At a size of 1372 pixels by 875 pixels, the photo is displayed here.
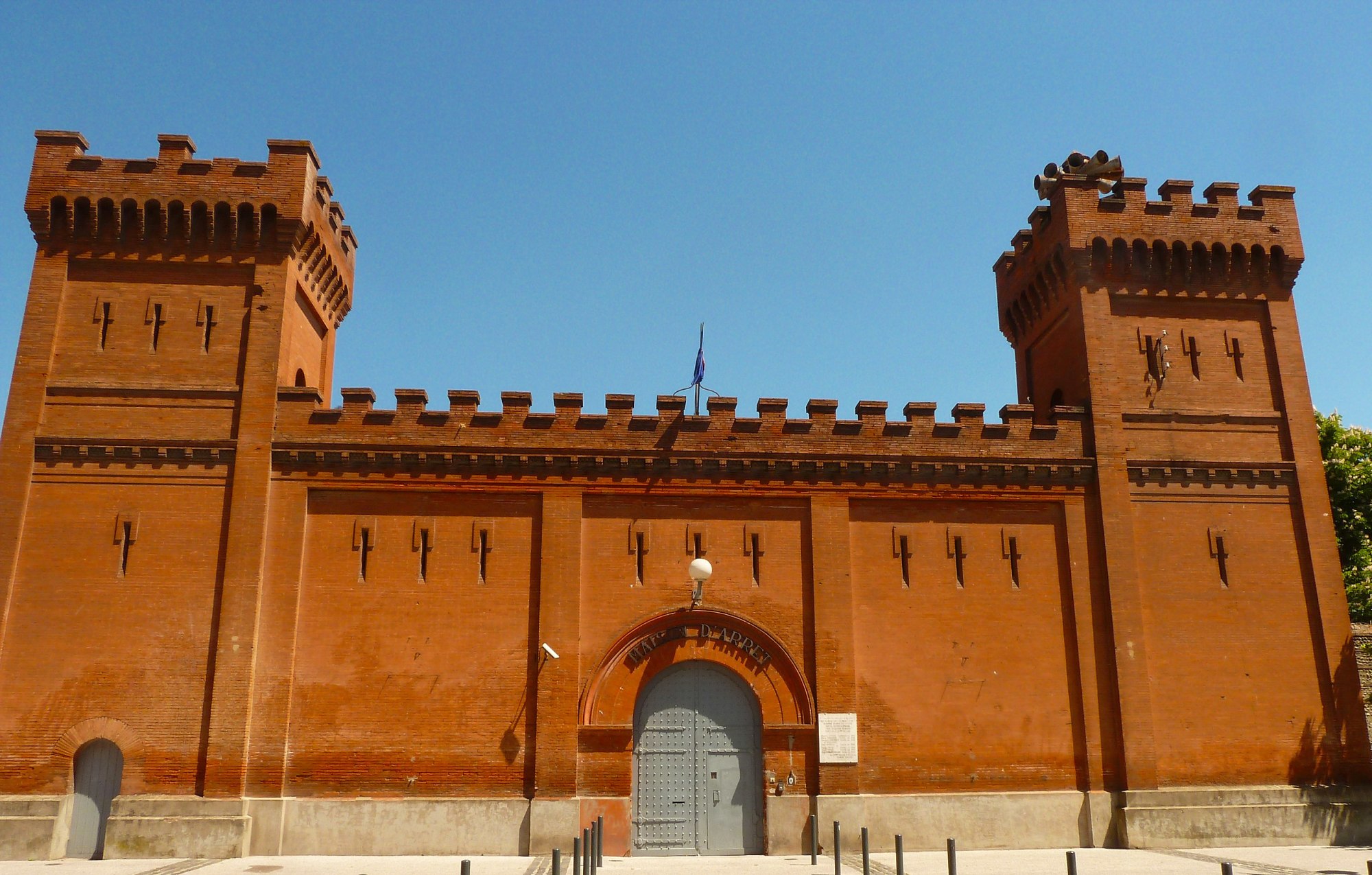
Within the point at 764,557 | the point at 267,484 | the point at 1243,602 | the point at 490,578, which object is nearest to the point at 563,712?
the point at 490,578

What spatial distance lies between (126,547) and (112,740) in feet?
11.4

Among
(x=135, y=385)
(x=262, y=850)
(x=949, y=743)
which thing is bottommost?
(x=262, y=850)

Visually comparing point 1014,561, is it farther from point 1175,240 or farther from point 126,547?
point 126,547

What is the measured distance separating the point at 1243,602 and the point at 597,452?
13402 mm

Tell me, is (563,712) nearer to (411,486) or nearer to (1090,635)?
(411,486)

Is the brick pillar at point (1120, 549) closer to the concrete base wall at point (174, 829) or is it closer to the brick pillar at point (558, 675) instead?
the brick pillar at point (558, 675)

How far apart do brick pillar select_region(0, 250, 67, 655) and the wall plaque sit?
14.9 metres

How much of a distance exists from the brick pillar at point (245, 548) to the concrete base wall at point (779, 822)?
909mm

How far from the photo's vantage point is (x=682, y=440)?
21.1 m

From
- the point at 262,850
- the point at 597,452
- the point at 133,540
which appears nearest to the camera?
the point at 262,850

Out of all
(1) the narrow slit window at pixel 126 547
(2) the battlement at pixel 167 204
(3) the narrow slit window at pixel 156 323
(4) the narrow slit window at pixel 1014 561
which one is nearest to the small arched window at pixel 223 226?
(2) the battlement at pixel 167 204

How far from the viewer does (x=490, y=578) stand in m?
20.2

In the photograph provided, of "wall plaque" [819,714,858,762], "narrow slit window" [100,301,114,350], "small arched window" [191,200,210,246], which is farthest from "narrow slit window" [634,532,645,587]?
"narrow slit window" [100,301,114,350]

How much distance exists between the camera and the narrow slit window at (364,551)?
65.6 feet
